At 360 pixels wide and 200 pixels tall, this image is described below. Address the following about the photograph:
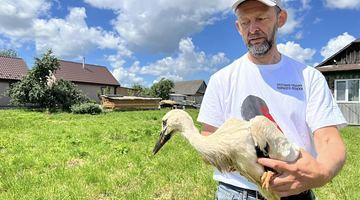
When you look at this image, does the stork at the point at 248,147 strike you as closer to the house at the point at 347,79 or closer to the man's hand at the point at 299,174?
the man's hand at the point at 299,174

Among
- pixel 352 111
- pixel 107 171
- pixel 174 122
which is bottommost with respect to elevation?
pixel 107 171

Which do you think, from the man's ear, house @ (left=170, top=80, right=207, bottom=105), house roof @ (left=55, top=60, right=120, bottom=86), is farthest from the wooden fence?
house @ (left=170, top=80, right=207, bottom=105)

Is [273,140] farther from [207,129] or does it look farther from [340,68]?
[340,68]

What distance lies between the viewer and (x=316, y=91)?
334cm

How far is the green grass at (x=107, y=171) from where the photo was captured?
30.1 ft

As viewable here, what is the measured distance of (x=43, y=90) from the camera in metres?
39.4

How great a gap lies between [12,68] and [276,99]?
55.9 meters

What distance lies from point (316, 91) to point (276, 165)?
88 centimetres

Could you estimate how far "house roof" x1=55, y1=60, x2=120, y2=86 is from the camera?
199 feet

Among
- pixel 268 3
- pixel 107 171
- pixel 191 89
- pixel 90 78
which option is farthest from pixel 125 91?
Result: pixel 268 3

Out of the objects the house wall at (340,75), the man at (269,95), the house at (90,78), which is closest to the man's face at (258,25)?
the man at (269,95)

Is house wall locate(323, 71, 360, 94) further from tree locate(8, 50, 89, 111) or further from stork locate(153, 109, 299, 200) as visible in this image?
stork locate(153, 109, 299, 200)

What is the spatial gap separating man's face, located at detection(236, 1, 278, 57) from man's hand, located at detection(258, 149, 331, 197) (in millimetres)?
1019

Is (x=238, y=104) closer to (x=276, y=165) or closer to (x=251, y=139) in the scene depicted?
(x=251, y=139)
